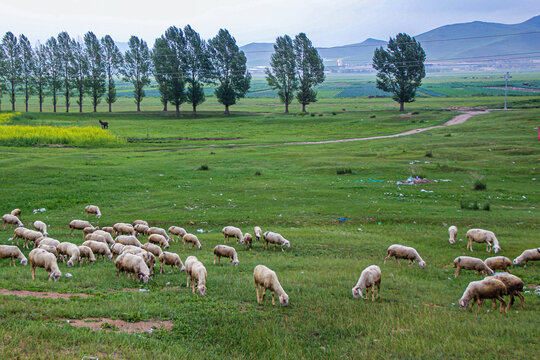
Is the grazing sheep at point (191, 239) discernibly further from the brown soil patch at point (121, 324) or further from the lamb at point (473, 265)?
the lamb at point (473, 265)

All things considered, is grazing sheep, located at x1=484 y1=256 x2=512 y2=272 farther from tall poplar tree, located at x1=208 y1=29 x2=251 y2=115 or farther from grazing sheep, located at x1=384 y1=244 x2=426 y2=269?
tall poplar tree, located at x1=208 y1=29 x2=251 y2=115

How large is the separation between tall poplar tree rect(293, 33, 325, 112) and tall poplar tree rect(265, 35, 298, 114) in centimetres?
146

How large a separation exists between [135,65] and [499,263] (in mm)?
108493

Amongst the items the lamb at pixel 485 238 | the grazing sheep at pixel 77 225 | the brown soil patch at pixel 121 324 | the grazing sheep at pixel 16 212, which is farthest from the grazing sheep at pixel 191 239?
the grazing sheep at pixel 16 212

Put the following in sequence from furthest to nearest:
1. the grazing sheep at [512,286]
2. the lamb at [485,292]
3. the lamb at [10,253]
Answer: the lamb at [10,253], the grazing sheep at [512,286], the lamb at [485,292]

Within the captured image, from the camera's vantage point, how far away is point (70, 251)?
55.0 ft

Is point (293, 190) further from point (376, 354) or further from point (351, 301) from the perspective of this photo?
point (376, 354)

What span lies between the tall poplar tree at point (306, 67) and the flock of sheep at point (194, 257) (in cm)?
8981

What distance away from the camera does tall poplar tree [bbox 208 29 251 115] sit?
106 m

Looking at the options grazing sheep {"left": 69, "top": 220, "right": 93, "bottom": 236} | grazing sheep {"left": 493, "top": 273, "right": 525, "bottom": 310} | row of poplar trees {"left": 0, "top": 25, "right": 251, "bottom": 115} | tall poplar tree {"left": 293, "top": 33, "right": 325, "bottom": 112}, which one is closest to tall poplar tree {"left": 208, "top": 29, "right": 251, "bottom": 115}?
row of poplar trees {"left": 0, "top": 25, "right": 251, "bottom": 115}

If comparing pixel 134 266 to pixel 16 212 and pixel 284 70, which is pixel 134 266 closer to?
pixel 16 212

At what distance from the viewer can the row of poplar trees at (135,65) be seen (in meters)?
106

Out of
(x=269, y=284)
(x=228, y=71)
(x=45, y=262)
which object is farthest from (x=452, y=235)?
(x=228, y=71)

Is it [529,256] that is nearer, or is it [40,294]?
[40,294]
